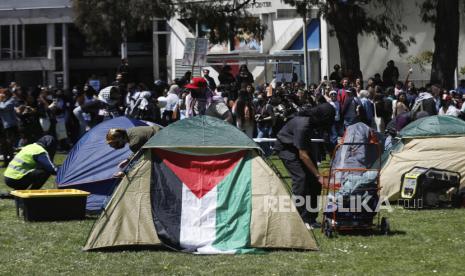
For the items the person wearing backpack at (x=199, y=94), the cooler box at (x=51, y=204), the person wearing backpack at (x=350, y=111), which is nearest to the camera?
the cooler box at (x=51, y=204)

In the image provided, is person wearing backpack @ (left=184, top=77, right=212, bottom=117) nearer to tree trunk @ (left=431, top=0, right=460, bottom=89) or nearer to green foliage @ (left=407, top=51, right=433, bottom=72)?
tree trunk @ (left=431, top=0, right=460, bottom=89)

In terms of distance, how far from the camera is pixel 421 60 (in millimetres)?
36125

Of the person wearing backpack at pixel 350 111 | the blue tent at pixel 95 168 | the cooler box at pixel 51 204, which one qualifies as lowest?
the cooler box at pixel 51 204

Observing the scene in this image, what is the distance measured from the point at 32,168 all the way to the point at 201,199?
4.35 meters

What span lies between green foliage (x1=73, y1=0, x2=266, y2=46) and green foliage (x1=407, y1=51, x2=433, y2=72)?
24.8ft

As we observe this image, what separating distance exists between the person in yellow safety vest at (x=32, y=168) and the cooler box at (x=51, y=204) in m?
1.24

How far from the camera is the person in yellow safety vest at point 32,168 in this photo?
14047 mm

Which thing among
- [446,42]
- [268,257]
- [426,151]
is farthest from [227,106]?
[446,42]

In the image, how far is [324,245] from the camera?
1080cm

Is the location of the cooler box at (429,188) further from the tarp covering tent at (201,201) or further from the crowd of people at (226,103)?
the crowd of people at (226,103)

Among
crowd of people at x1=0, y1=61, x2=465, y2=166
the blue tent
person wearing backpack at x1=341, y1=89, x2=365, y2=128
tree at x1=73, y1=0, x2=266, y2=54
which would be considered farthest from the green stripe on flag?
tree at x1=73, y1=0, x2=266, y2=54

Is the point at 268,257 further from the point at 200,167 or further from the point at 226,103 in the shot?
the point at 226,103

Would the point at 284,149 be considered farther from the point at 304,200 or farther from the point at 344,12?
the point at 344,12

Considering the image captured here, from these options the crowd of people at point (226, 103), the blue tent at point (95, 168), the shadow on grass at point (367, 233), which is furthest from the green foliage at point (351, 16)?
the shadow on grass at point (367, 233)
